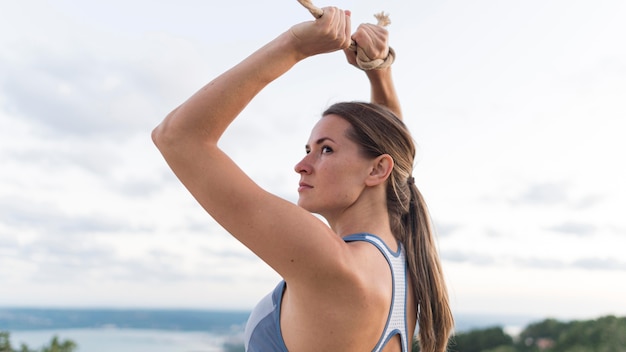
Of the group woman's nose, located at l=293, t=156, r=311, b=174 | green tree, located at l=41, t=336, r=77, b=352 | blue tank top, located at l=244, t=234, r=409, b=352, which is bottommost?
blue tank top, located at l=244, t=234, r=409, b=352

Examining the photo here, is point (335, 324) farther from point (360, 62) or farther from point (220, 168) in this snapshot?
point (360, 62)

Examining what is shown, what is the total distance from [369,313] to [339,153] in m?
0.51

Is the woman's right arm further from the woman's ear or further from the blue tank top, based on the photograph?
the woman's ear

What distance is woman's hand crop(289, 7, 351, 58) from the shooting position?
1.71 meters

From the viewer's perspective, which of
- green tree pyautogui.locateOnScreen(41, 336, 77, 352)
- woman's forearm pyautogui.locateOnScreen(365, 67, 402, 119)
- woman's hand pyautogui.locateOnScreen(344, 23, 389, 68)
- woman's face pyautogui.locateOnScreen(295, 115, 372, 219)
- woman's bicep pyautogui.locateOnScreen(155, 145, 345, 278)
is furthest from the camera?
green tree pyautogui.locateOnScreen(41, 336, 77, 352)

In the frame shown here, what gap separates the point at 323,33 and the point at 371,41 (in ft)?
1.96

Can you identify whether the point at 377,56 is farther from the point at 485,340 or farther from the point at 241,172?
the point at 485,340

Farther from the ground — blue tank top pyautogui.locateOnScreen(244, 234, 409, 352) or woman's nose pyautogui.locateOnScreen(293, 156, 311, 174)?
woman's nose pyautogui.locateOnScreen(293, 156, 311, 174)

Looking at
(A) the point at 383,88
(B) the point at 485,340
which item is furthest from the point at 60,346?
(A) the point at 383,88

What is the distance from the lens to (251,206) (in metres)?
1.67

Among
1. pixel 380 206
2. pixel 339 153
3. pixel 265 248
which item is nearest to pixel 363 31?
pixel 339 153

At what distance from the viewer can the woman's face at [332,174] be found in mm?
→ 2059

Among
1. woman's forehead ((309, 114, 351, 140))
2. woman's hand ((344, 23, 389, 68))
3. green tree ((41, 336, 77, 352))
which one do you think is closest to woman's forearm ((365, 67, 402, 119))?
woman's hand ((344, 23, 389, 68))

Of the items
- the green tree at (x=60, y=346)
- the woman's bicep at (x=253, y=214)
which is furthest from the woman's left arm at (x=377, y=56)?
the green tree at (x=60, y=346)
